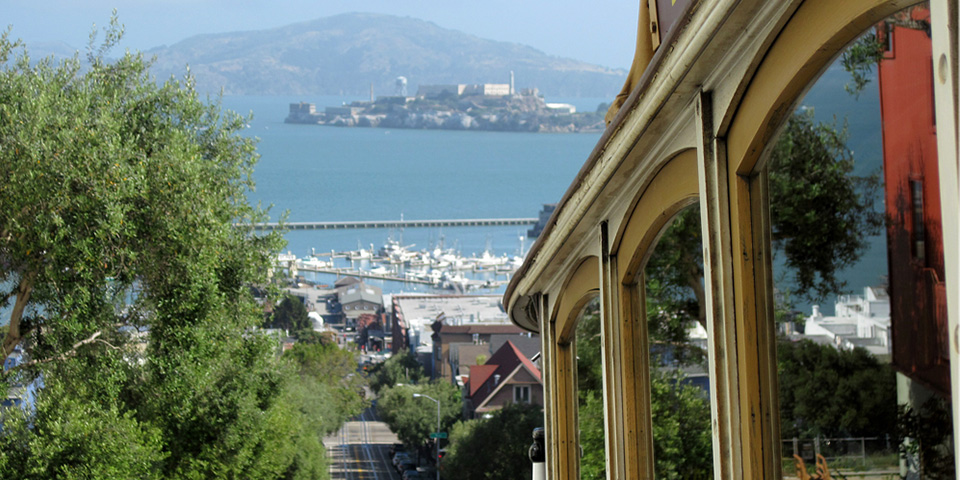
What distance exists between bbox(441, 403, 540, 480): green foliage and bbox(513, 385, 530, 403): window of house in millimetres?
11293

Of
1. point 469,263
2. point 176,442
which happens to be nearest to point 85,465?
point 176,442

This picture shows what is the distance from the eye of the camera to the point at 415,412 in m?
45.3

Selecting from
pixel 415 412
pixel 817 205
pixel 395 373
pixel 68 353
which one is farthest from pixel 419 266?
pixel 817 205

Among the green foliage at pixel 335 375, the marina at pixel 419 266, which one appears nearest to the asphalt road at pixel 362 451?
the green foliage at pixel 335 375

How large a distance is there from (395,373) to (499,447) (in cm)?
2923

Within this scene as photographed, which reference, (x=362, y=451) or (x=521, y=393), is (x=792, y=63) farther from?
(x=362, y=451)

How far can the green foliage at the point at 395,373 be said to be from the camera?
196 ft

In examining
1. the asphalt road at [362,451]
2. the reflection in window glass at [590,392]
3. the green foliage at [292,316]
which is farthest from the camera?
the green foliage at [292,316]

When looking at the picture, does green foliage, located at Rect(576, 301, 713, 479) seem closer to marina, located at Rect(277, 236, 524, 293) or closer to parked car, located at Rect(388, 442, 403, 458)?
parked car, located at Rect(388, 442, 403, 458)

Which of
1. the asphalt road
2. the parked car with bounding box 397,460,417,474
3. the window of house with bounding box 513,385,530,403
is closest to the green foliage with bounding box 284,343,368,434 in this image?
the asphalt road

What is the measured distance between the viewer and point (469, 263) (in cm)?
13412

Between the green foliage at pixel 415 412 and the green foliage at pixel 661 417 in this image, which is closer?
the green foliage at pixel 661 417

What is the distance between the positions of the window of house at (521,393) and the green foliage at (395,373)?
1323cm

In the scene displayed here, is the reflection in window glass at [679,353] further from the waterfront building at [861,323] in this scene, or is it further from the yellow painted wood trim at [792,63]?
the waterfront building at [861,323]
